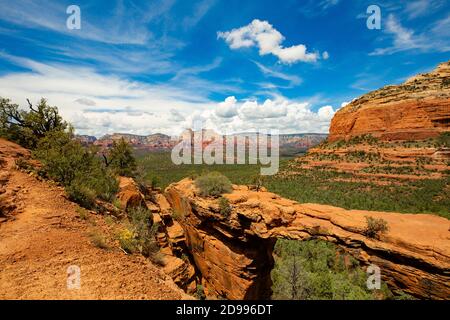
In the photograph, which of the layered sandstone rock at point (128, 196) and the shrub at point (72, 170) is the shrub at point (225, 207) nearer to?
the layered sandstone rock at point (128, 196)

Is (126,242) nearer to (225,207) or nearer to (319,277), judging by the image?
(225,207)

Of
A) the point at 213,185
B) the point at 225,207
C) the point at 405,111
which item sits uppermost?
the point at 405,111

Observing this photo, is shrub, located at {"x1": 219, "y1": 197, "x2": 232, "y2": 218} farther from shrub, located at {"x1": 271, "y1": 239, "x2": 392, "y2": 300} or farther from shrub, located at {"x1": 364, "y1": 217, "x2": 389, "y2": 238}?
shrub, located at {"x1": 364, "y1": 217, "x2": 389, "y2": 238}

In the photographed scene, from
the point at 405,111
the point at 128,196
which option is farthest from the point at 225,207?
the point at 405,111

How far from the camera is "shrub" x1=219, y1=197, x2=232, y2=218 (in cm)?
1482

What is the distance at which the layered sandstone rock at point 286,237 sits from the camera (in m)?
11.0

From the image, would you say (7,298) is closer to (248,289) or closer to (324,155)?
(248,289)

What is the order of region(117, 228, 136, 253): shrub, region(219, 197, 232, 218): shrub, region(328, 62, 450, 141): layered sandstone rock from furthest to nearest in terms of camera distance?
region(328, 62, 450, 141): layered sandstone rock → region(219, 197, 232, 218): shrub → region(117, 228, 136, 253): shrub

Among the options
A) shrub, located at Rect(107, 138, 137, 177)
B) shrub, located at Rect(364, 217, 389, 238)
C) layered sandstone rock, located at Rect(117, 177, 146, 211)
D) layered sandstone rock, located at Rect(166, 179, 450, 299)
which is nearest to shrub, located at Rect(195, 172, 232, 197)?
layered sandstone rock, located at Rect(166, 179, 450, 299)

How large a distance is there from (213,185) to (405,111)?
57637 millimetres

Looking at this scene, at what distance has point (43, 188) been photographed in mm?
9211

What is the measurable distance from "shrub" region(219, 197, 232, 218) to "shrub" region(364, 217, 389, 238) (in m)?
7.44

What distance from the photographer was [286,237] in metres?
14.6

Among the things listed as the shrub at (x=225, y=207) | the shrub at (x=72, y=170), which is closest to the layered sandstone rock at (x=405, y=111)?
the shrub at (x=225, y=207)
